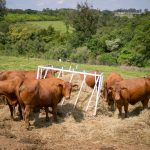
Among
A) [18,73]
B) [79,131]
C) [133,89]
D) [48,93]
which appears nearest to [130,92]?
[133,89]

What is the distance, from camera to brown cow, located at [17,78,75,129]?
10.5m

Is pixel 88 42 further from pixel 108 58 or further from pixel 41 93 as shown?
pixel 41 93

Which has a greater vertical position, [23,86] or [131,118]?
[23,86]

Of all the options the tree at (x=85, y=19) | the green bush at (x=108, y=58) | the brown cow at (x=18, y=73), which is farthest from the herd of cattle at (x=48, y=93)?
the tree at (x=85, y=19)

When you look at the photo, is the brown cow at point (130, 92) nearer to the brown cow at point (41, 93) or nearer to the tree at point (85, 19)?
the brown cow at point (41, 93)

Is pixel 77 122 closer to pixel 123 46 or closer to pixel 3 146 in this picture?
pixel 3 146

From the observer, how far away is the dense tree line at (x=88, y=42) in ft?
132

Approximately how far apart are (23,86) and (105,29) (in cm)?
4303

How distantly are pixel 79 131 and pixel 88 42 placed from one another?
3806cm

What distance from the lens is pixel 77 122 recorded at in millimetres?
11344

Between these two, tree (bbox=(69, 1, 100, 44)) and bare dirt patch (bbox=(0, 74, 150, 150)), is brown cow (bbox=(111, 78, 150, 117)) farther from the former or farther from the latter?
tree (bbox=(69, 1, 100, 44))

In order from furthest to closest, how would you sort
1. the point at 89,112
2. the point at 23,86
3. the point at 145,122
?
the point at 89,112
the point at 145,122
the point at 23,86

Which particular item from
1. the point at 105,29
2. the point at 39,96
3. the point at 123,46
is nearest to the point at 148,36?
the point at 123,46

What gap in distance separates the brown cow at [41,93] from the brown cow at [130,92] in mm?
1721
